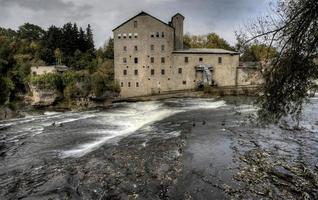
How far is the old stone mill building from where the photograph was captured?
153ft

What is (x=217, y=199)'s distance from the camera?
32.4 feet

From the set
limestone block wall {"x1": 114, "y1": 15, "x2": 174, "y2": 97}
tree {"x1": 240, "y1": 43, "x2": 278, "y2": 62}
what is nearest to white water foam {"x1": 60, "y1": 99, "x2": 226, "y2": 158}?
tree {"x1": 240, "y1": 43, "x2": 278, "y2": 62}

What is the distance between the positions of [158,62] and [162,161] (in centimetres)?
3426

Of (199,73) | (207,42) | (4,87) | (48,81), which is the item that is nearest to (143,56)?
(199,73)

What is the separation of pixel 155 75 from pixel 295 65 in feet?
122

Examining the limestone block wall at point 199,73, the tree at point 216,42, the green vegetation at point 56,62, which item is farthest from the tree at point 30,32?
the limestone block wall at point 199,73

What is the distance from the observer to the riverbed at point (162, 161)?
10680mm

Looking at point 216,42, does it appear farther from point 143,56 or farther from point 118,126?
point 118,126

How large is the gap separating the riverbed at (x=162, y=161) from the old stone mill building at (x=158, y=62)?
23744 mm

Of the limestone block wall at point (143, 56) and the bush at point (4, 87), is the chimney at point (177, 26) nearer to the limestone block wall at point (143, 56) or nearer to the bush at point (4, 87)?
the limestone block wall at point (143, 56)

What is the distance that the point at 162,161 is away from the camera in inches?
546

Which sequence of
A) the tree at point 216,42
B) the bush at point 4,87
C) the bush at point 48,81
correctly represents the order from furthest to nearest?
the tree at point 216,42
the bush at point 48,81
the bush at point 4,87

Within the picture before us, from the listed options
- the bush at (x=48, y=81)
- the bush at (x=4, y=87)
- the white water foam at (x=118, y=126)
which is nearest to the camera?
the white water foam at (x=118, y=126)

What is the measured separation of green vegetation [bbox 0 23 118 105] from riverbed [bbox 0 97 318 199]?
1760cm
